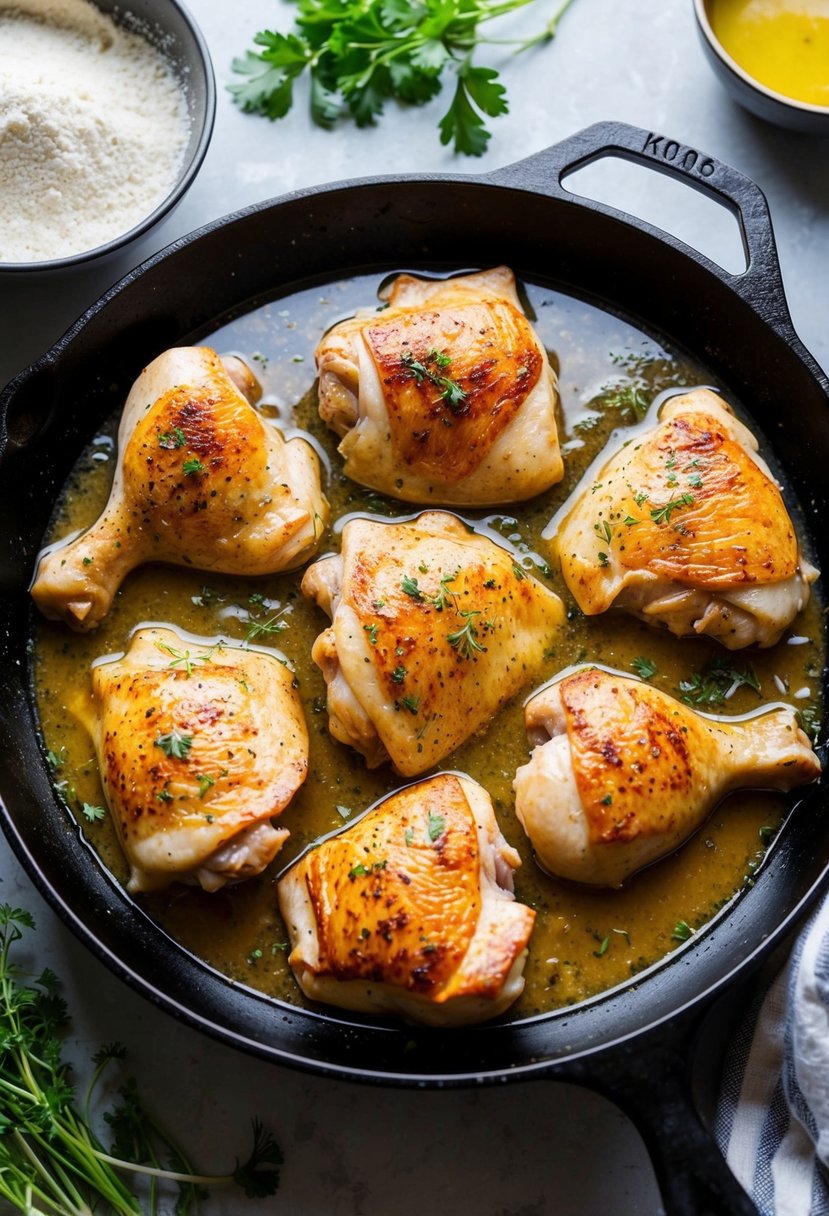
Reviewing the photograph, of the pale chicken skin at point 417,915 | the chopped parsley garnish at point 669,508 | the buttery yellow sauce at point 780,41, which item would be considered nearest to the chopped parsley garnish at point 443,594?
the pale chicken skin at point 417,915

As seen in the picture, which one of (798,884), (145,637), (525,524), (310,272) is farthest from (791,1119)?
(310,272)

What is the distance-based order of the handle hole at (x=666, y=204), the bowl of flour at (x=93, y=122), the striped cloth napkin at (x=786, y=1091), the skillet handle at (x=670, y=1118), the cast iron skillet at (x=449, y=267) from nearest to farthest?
the skillet handle at (x=670, y=1118) < the cast iron skillet at (x=449, y=267) < the striped cloth napkin at (x=786, y=1091) < the bowl of flour at (x=93, y=122) < the handle hole at (x=666, y=204)

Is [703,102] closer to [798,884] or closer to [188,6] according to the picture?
[188,6]

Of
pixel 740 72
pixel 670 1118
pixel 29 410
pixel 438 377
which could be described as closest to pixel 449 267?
pixel 438 377

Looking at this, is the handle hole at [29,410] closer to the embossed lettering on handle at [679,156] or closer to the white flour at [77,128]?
the white flour at [77,128]

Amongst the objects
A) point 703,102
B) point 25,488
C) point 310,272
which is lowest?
point 25,488

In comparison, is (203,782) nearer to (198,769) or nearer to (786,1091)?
(198,769)
